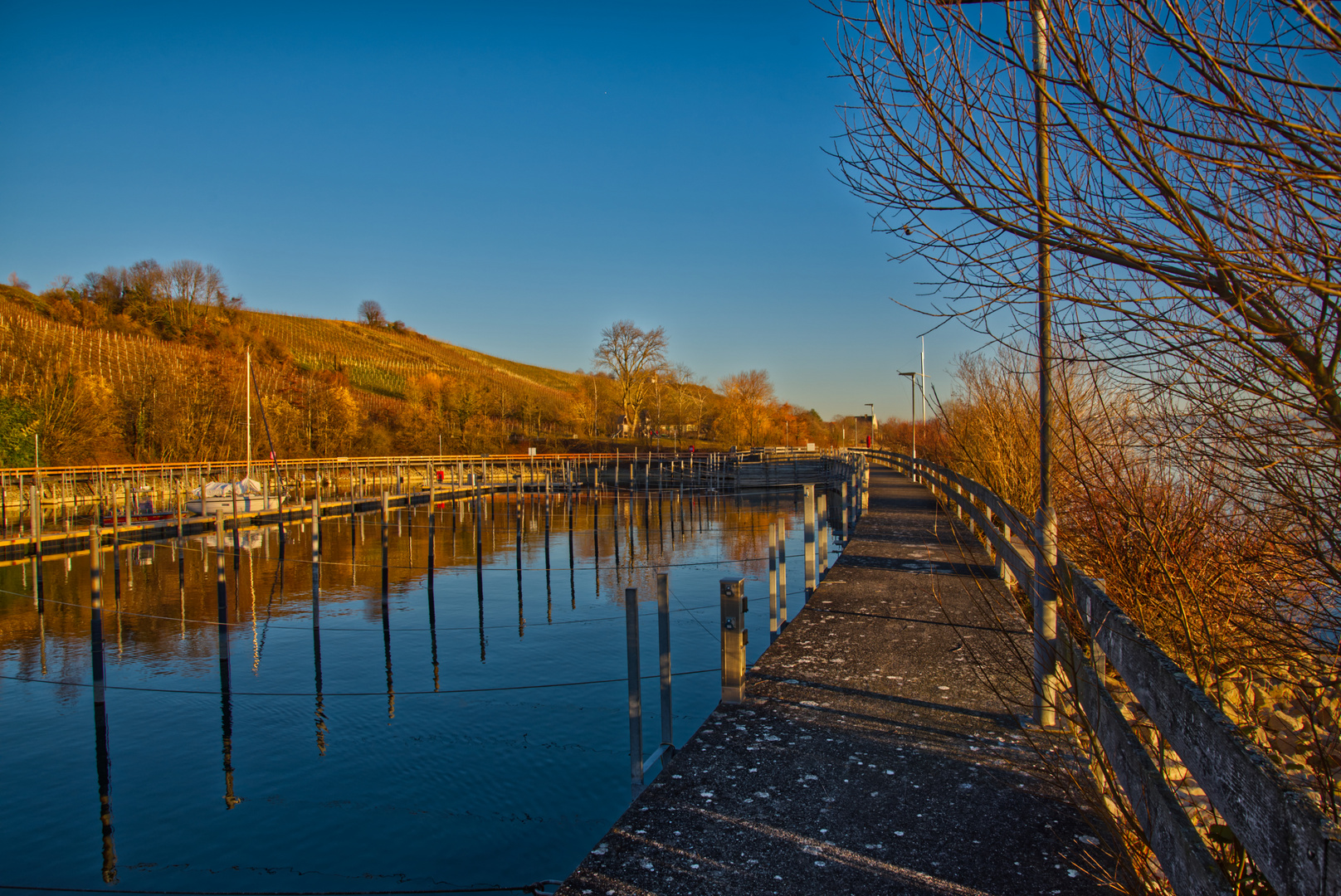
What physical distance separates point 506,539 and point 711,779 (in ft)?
91.5

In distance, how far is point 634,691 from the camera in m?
5.80

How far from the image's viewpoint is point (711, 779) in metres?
4.48

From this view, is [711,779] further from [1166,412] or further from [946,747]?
[1166,412]

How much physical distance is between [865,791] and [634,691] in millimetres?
1976

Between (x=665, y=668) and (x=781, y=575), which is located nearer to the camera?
(x=665, y=668)

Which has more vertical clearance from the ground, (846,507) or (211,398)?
(211,398)

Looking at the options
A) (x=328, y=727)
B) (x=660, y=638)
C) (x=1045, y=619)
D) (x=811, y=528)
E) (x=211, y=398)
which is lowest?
(x=328, y=727)

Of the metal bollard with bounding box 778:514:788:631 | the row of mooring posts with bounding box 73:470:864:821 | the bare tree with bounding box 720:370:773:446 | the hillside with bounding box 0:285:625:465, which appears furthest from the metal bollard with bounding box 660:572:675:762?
the bare tree with bounding box 720:370:773:446

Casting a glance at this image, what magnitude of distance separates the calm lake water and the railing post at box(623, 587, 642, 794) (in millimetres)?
2343

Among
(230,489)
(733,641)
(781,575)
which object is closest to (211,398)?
(230,489)

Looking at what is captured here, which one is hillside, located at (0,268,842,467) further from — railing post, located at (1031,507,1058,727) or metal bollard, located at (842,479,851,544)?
railing post, located at (1031,507,1058,727)

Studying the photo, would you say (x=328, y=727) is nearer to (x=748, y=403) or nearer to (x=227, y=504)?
(x=227, y=504)

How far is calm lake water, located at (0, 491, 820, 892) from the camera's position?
759 cm

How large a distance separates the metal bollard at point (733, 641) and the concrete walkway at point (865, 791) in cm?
13
